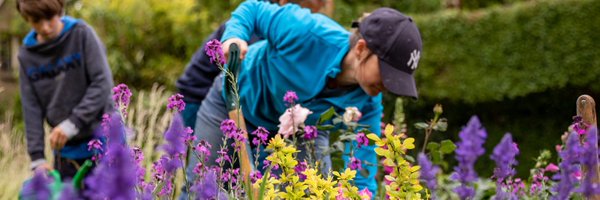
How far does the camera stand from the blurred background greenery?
288 inches

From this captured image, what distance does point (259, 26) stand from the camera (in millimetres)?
2891

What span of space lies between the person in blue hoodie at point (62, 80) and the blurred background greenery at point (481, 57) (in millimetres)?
3900

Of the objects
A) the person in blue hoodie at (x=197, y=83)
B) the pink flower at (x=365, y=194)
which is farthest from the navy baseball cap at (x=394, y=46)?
the person in blue hoodie at (x=197, y=83)

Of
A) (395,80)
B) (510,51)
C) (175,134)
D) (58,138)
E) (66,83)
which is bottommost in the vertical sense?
(58,138)

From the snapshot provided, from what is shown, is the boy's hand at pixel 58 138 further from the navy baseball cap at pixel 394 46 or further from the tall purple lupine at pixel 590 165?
the tall purple lupine at pixel 590 165

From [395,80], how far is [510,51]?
518 centimetres

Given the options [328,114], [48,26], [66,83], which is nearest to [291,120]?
[328,114]

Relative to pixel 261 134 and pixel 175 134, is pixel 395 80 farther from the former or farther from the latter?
pixel 175 134

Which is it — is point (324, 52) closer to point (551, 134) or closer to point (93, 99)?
point (93, 99)

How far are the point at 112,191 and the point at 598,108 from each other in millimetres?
7814

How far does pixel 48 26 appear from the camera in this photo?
373 cm

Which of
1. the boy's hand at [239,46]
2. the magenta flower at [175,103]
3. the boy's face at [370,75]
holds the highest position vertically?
the boy's face at [370,75]

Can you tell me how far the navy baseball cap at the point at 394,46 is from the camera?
2650 millimetres

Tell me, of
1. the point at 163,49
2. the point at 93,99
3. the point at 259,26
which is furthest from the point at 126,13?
the point at 259,26
